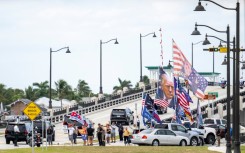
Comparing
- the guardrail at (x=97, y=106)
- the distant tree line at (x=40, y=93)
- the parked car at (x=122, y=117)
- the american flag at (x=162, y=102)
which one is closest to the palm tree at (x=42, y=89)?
the distant tree line at (x=40, y=93)

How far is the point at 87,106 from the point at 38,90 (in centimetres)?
7016

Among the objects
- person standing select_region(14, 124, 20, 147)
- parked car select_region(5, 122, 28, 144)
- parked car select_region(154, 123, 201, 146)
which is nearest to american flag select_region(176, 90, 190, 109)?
parked car select_region(154, 123, 201, 146)

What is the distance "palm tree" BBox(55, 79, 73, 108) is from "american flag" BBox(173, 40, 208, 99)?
307 feet

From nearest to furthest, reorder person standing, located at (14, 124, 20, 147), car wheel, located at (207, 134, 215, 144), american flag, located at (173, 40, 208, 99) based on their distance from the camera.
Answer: person standing, located at (14, 124, 20, 147) → american flag, located at (173, 40, 208, 99) → car wheel, located at (207, 134, 215, 144)

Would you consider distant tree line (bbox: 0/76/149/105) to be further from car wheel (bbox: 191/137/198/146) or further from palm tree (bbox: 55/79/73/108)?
car wheel (bbox: 191/137/198/146)

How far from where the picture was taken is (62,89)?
15688 centimetres

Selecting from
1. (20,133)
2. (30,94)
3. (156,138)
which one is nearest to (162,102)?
(20,133)

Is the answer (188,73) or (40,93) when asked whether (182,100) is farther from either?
(40,93)

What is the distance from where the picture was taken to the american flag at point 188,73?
56.3m

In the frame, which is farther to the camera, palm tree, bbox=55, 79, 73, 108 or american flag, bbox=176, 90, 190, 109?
palm tree, bbox=55, 79, 73, 108

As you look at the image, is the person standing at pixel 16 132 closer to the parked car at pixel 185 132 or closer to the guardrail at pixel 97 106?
the parked car at pixel 185 132

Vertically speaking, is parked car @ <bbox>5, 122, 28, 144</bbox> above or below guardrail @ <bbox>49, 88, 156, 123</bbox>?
below

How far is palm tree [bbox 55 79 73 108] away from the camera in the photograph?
155m

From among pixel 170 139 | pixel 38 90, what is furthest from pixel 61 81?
pixel 170 139
